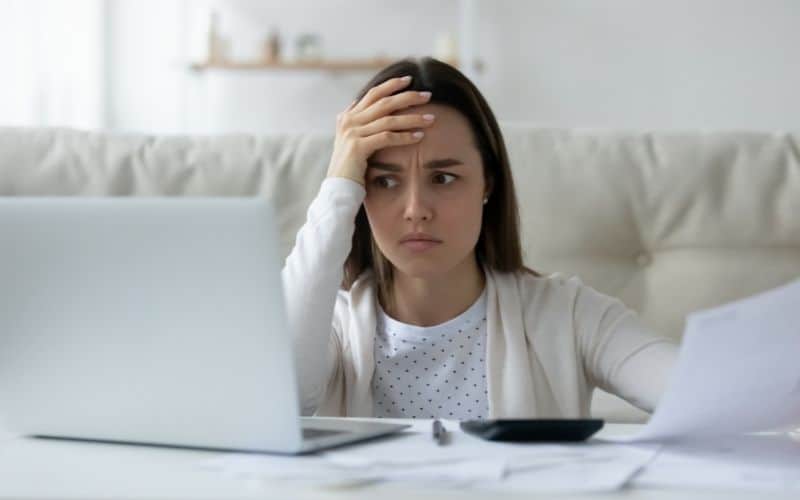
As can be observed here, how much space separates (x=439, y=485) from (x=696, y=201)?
4.20 feet

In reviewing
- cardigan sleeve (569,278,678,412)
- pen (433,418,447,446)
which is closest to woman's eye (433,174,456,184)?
cardigan sleeve (569,278,678,412)

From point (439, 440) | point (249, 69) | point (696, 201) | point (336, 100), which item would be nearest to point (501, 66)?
point (336, 100)

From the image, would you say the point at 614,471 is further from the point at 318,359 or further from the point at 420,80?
the point at 420,80

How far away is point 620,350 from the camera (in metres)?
1.44

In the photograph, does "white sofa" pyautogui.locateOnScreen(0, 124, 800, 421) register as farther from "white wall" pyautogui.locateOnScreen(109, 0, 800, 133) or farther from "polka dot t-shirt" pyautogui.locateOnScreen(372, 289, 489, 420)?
"white wall" pyautogui.locateOnScreen(109, 0, 800, 133)

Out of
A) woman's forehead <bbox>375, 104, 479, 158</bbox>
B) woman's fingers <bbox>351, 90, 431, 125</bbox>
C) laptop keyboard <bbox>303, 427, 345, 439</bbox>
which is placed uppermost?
woman's fingers <bbox>351, 90, 431, 125</bbox>

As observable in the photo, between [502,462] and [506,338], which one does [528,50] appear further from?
[502,462]

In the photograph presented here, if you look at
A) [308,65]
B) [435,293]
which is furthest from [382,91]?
[308,65]

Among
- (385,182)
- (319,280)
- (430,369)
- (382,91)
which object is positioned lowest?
(430,369)

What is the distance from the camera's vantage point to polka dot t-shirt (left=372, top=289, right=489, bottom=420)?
151 centimetres

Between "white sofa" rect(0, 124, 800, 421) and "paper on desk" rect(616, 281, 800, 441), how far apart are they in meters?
0.96

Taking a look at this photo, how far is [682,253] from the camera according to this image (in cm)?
198

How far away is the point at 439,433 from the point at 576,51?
363cm

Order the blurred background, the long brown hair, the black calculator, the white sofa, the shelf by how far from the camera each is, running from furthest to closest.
A: the blurred background → the shelf → the white sofa → the long brown hair → the black calculator
